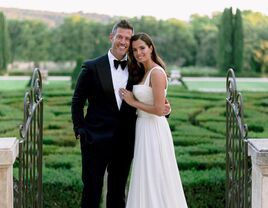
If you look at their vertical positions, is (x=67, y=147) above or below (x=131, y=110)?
below

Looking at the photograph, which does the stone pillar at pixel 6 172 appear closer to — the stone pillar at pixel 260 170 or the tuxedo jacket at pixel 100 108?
the tuxedo jacket at pixel 100 108

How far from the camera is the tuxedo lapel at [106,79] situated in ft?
11.7

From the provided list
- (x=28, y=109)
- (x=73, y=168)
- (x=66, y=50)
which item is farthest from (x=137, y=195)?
(x=66, y=50)

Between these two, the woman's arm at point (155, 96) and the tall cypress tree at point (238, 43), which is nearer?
the woman's arm at point (155, 96)

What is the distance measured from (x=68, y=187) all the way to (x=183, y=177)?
3.03 feet

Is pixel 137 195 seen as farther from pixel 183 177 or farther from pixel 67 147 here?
pixel 67 147

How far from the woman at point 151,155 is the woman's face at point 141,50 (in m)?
0.01

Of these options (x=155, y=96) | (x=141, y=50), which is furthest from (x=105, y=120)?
(x=141, y=50)

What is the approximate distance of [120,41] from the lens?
11.7ft

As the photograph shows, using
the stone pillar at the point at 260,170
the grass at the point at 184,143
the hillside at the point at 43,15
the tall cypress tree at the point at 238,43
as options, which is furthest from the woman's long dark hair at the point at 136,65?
the hillside at the point at 43,15

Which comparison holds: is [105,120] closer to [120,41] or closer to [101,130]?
[101,130]

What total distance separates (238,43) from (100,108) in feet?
82.5

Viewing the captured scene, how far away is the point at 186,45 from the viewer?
110 ft

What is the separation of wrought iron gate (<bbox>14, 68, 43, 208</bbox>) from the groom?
224 mm
